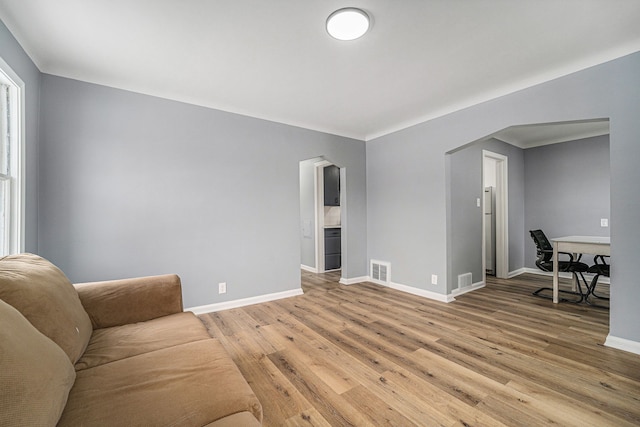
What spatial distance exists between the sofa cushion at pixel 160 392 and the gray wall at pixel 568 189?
233 inches

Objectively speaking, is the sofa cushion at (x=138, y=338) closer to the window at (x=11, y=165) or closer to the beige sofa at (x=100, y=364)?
the beige sofa at (x=100, y=364)

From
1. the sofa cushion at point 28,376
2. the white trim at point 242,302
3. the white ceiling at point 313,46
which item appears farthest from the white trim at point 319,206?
the sofa cushion at point 28,376

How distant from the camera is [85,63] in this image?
2.36m

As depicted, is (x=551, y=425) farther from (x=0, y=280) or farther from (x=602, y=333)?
(x=0, y=280)

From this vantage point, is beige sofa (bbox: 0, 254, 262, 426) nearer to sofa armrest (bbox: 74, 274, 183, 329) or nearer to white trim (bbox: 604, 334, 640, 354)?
sofa armrest (bbox: 74, 274, 183, 329)

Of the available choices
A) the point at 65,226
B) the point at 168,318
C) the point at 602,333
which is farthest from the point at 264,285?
the point at 602,333

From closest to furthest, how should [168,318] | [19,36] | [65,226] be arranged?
[168,318] < [19,36] < [65,226]

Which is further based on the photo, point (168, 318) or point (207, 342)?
point (168, 318)

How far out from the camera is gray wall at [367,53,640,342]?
7.20 feet

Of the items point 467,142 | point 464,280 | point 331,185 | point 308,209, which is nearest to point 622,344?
point 464,280

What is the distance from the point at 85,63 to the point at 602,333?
5219 mm

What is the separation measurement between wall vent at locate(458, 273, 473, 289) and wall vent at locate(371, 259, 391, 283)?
3.23 ft

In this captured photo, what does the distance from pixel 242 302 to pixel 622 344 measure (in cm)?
361

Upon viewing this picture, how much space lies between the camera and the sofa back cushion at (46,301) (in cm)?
113
